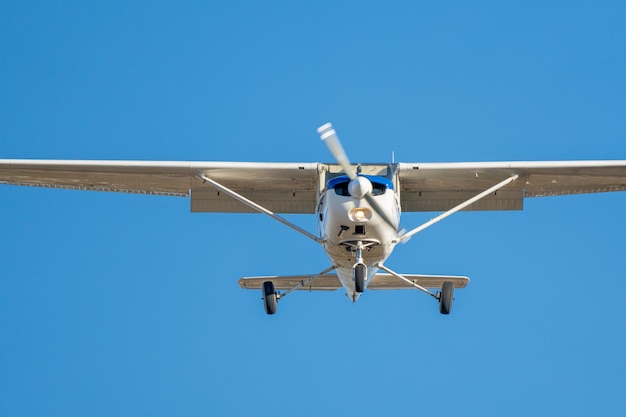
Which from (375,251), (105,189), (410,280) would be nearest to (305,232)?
(375,251)

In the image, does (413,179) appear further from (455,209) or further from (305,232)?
(305,232)

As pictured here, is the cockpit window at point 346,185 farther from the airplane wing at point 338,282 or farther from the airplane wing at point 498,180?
the airplane wing at point 338,282

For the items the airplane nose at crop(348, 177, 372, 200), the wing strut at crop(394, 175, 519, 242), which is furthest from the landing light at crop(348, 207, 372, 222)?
the wing strut at crop(394, 175, 519, 242)

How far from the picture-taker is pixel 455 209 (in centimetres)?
2264

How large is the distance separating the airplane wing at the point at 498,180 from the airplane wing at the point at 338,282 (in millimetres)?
1423

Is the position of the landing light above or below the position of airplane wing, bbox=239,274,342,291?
above

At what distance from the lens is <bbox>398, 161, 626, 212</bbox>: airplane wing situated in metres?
23.0

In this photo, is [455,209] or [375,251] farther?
[455,209]

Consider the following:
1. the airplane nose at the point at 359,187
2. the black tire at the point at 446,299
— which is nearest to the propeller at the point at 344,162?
the airplane nose at the point at 359,187

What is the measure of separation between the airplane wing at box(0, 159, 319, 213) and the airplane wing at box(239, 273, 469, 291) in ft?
4.75

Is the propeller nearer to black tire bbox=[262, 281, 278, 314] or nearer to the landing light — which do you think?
the landing light

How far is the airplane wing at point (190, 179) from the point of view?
23.0m

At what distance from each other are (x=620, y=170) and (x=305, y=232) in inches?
242

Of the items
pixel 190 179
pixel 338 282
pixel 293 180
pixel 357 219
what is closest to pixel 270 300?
pixel 338 282
